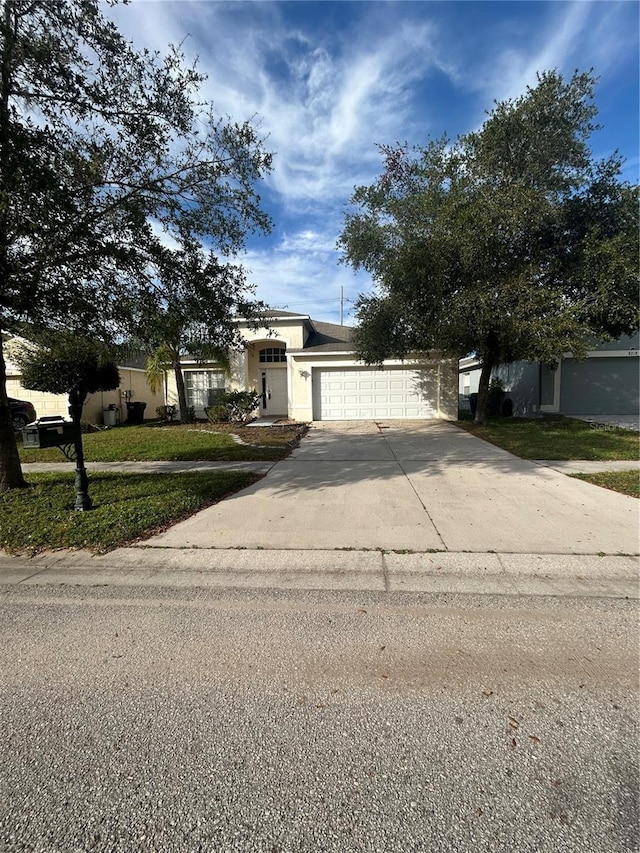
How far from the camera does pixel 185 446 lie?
393 inches

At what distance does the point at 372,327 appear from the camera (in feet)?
42.1

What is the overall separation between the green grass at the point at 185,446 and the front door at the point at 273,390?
4.23 metres

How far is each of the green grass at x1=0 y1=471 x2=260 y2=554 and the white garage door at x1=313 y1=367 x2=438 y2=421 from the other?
8.94 m

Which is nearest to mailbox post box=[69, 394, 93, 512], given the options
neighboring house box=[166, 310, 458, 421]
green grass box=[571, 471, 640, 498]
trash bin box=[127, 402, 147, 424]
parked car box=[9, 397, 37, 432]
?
green grass box=[571, 471, 640, 498]

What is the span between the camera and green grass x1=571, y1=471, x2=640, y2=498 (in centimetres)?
571

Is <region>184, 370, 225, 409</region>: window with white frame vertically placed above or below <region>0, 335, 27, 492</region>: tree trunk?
above

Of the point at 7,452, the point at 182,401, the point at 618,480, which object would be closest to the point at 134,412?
the point at 182,401

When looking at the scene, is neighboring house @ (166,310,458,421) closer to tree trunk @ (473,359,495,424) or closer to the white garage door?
the white garage door

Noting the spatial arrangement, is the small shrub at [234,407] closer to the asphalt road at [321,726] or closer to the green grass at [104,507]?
the green grass at [104,507]

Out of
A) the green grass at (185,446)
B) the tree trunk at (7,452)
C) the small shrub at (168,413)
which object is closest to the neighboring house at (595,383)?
the green grass at (185,446)

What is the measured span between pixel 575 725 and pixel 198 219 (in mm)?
6421

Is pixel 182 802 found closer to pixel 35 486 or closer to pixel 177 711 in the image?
pixel 177 711

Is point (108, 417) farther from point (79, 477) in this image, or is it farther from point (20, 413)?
point (79, 477)

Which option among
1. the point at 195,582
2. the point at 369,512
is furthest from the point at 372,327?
the point at 195,582
